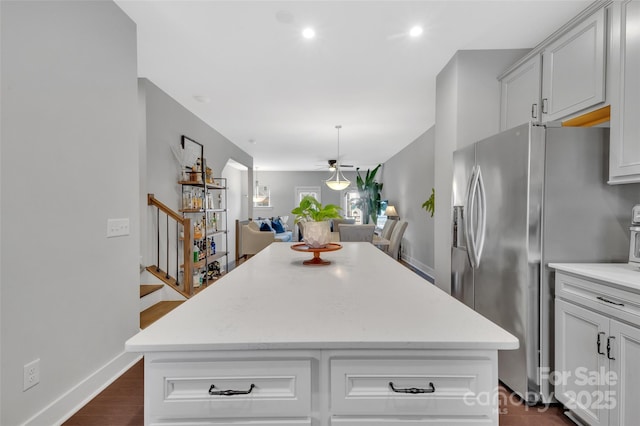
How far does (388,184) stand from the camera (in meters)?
8.92

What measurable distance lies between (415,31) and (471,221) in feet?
4.91

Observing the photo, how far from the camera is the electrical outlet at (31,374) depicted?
148cm

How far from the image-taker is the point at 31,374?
1.51m

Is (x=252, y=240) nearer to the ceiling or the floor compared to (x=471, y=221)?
nearer to the floor

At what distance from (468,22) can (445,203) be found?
148 cm

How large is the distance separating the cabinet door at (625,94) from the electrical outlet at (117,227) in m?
3.01

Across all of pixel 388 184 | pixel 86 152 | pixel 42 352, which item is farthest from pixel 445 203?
pixel 388 184

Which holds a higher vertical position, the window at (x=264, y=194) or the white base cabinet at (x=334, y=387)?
the window at (x=264, y=194)

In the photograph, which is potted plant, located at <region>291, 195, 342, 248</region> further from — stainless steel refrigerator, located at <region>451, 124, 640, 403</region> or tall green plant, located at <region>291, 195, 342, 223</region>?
stainless steel refrigerator, located at <region>451, 124, 640, 403</region>

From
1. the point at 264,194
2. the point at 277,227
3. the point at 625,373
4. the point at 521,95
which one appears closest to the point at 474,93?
the point at 521,95

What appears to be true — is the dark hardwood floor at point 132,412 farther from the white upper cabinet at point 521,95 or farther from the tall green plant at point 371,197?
the tall green plant at point 371,197

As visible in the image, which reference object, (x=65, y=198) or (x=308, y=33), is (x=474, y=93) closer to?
(x=308, y=33)

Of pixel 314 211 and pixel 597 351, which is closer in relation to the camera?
pixel 597 351

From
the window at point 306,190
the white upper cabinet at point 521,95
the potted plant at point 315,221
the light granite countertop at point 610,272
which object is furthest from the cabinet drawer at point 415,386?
the window at point 306,190
